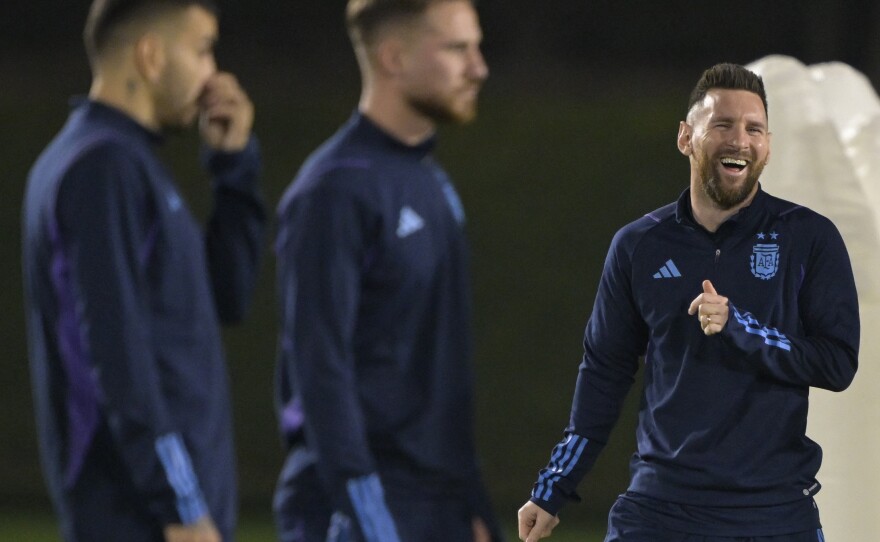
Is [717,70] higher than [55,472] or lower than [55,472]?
higher

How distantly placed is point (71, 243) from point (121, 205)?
3.7 inches

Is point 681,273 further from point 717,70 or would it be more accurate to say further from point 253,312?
point 253,312

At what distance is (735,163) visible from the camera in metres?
3.12

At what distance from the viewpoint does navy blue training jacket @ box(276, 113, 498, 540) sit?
2367 mm

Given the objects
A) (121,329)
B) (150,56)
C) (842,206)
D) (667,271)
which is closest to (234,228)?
(150,56)

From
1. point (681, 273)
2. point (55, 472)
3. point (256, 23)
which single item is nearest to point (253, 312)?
point (256, 23)

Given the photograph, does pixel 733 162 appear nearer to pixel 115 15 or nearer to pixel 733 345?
pixel 733 345

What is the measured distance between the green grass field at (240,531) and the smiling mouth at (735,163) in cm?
351

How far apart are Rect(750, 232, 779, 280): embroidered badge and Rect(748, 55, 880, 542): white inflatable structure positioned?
0.65 meters

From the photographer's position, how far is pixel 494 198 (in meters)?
6.79

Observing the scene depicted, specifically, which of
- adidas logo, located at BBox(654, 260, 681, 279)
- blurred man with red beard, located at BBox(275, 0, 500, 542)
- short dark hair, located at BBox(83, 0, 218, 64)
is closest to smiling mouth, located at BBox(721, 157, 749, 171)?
adidas logo, located at BBox(654, 260, 681, 279)

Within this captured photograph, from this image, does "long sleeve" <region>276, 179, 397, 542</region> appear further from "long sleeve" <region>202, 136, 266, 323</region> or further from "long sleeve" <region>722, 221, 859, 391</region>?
"long sleeve" <region>722, 221, 859, 391</region>

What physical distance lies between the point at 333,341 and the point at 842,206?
6.08 ft

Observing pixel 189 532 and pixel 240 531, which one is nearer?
pixel 189 532
